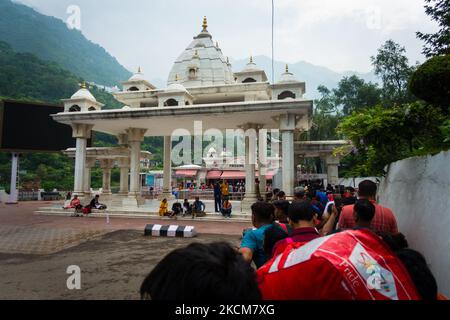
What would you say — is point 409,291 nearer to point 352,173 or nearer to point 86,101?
point 352,173

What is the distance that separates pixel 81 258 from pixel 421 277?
6.42 m

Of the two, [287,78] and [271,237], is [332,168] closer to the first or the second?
[287,78]

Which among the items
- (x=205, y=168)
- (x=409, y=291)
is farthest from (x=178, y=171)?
(x=409, y=291)

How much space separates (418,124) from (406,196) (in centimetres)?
145

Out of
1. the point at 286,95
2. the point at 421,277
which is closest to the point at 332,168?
the point at 286,95

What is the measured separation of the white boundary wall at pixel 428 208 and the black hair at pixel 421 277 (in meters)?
2.20

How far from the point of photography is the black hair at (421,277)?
4.68 ft

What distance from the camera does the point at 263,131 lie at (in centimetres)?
1744

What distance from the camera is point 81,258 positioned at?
629 cm

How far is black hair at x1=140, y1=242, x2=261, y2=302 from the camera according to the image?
0.92m

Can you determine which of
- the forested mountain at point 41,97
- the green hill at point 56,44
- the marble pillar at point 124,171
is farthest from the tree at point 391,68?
the green hill at point 56,44

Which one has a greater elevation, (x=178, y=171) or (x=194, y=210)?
(x=178, y=171)

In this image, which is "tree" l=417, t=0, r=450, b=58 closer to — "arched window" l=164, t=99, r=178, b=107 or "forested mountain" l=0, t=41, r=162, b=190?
"arched window" l=164, t=99, r=178, b=107
